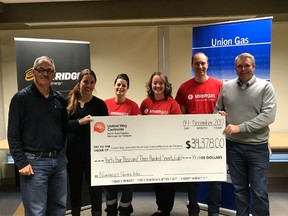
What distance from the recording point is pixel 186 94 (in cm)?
327

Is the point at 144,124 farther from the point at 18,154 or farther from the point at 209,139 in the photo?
the point at 18,154

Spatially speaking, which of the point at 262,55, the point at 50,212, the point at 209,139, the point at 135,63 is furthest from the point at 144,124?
the point at 135,63

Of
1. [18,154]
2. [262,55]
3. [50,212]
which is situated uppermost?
[262,55]

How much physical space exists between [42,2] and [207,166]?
306 centimetres

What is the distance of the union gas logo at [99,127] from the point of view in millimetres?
2764

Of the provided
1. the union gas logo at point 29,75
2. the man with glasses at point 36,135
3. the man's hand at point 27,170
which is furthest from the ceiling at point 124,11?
the man's hand at point 27,170

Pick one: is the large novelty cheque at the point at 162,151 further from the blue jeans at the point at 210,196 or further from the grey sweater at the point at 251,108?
the blue jeans at the point at 210,196

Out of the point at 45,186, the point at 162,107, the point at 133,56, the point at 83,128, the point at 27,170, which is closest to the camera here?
the point at 27,170

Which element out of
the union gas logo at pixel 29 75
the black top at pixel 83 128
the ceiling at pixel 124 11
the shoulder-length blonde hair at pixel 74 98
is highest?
the ceiling at pixel 124 11

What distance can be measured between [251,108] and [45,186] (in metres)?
1.75

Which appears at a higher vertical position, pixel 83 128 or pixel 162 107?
pixel 162 107

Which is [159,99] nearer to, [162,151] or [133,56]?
[162,151]

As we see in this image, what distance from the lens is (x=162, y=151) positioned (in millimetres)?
2832

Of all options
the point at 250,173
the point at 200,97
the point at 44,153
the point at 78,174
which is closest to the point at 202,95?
the point at 200,97
